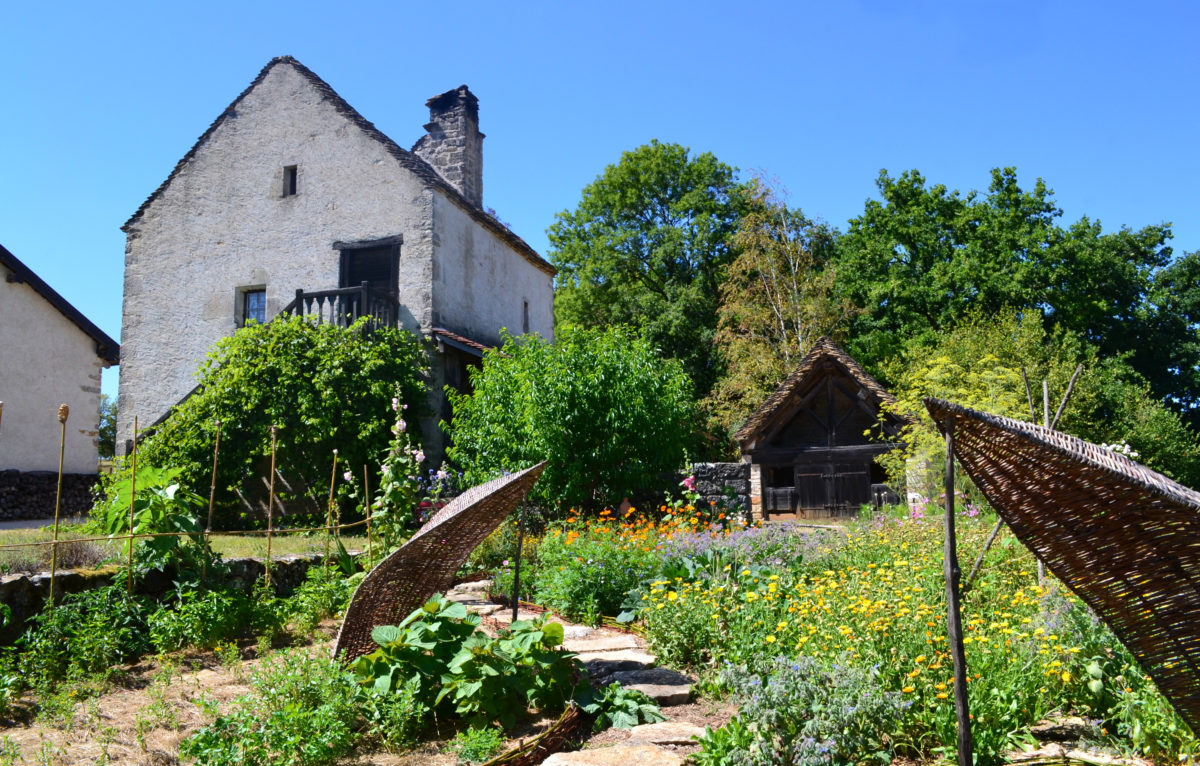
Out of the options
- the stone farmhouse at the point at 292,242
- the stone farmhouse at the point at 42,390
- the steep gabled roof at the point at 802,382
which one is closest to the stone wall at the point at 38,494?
the stone farmhouse at the point at 42,390

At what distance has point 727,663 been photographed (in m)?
4.31

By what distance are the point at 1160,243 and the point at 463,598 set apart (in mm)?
31737

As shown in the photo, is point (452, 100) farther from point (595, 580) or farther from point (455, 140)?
point (595, 580)

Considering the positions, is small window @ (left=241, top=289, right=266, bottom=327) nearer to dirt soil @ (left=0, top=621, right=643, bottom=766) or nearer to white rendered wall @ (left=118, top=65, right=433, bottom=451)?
white rendered wall @ (left=118, top=65, right=433, bottom=451)

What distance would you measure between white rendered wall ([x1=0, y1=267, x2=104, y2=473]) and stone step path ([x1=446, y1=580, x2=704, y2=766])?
10899 mm

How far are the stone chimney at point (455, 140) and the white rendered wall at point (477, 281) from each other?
126 centimetres

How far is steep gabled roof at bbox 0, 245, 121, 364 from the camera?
14.1 meters

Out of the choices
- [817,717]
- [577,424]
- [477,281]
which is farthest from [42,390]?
[817,717]

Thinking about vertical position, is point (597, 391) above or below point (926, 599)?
above

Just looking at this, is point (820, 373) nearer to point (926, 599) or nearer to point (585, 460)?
point (585, 460)

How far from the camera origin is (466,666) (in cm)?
430

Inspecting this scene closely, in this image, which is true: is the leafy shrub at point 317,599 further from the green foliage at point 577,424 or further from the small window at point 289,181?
the small window at point 289,181

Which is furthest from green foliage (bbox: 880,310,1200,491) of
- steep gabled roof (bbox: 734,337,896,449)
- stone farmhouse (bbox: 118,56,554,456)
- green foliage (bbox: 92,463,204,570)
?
green foliage (bbox: 92,463,204,570)

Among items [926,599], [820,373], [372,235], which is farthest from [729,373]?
[926,599]
